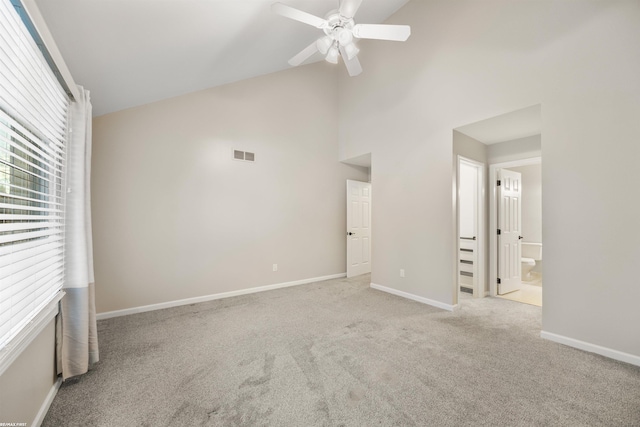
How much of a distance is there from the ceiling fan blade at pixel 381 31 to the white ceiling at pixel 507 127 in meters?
1.49

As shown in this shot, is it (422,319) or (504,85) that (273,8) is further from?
(422,319)

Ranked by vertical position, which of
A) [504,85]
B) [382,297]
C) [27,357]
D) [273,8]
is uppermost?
[273,8]

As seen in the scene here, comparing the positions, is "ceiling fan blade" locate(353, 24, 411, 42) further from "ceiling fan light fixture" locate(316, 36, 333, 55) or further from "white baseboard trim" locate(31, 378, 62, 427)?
"white baseboard trim" locate(31, 378, 62, 427)

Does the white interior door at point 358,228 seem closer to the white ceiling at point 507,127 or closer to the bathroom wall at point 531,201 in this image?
the white ceiling at point 507,127

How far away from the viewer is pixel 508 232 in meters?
3.90

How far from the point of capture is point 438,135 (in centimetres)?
331

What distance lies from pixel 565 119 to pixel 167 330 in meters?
4.48

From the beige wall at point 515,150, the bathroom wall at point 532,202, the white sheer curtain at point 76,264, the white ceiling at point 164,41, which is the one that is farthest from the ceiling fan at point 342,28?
the bathroom wall at point 532,202

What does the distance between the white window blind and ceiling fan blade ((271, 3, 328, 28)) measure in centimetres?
147

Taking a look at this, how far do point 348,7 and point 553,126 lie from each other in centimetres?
221

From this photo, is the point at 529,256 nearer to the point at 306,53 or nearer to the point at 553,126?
the point at 553,126

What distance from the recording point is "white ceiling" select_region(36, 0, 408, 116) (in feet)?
5.33

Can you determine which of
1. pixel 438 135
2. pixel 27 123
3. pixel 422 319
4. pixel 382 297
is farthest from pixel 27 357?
pixel 438 135

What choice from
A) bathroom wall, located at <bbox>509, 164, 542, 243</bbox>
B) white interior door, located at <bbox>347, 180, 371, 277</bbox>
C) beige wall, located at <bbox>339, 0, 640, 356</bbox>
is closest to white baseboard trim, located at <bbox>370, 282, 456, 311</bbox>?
beige wall, located at <bbox>339, 0, 640, 356</bbox>
